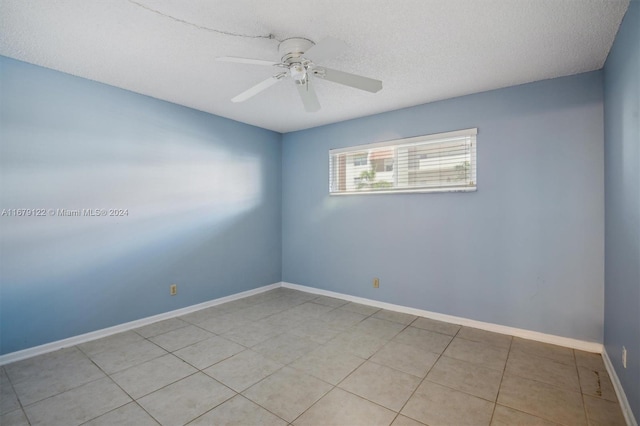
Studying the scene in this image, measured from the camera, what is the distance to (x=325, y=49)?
69.3 inches

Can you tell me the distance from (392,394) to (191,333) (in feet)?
6.66

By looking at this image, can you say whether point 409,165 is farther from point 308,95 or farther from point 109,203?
point 109,203

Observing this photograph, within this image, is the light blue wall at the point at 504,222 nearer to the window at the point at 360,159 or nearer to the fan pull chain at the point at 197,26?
the window at the point at 360,159

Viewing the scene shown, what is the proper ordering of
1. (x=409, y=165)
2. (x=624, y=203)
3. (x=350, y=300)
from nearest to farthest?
(x=624, y=203) < (x=409, y=165) < (x=350, y=300)

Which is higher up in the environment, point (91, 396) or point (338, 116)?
point (338, 116)

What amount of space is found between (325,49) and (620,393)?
286 centimetres

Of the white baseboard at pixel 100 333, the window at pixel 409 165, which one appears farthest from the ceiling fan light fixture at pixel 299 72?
the white baseboard at pixel 100 333

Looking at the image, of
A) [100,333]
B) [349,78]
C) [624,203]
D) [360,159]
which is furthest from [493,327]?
[100,333]

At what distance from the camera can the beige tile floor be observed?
1.76m

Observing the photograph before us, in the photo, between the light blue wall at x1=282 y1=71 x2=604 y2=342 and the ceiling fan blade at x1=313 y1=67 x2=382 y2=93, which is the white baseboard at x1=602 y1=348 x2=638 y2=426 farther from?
the ceiling fan blade at x1=313 y1=67 x2=382 y2=93

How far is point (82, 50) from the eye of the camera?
225 centimetres

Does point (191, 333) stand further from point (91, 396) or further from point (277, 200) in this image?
point (277, 200)

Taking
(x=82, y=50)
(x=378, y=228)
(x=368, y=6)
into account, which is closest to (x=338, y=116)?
(x=378, y=228)

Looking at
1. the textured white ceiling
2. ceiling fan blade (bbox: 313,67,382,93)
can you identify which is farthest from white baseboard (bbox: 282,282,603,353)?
ceiling fan blade (bbox: 313,67,382,93)
